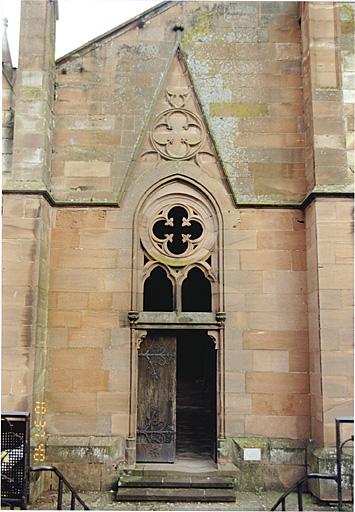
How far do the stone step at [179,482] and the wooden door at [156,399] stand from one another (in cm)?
55

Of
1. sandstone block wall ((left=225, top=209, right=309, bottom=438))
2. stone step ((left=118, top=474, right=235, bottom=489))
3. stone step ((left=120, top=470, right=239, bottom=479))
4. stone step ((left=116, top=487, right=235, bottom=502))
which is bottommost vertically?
stone step ((left=116, top=487, right=235, bottom=502))

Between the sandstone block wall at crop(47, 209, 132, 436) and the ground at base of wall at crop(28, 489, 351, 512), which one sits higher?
the sandstone block wall at crop(47, 209, 132, 436)

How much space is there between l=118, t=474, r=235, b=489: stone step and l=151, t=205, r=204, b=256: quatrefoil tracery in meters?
3.29

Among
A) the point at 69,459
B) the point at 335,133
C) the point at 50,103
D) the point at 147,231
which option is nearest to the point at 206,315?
the point at 147,231

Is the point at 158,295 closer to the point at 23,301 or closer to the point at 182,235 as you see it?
the point at 182,235

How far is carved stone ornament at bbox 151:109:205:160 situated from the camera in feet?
28.1

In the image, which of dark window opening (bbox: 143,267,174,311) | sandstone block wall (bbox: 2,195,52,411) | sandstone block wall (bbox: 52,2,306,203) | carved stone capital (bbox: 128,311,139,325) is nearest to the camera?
sandstone block wall (bbox: 2,195,52,411)

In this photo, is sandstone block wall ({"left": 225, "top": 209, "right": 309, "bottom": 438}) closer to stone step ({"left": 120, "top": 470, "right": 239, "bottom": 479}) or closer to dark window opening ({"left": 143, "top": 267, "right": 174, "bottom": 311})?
stone step ({"left": 120, "top": 470, "right": 239, "bottom": 479})

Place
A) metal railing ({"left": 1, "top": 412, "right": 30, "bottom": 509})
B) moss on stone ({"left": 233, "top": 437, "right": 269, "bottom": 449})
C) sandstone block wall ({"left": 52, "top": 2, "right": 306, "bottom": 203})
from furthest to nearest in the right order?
sandstone block wall ({"left": 52, "top": 2, "right": 306, "bottom": 203}), moss on stone ({"left": 233, "top": 437, "right": 269, "bottom": 449}), metal railing ({"left": 1, "top": 412, "right": 30, "bottom": 509})

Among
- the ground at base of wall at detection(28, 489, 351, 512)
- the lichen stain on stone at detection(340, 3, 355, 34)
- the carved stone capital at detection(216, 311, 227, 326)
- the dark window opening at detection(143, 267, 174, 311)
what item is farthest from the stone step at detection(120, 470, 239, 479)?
the lichen stain on stone at detection(340, 3, 355, 34)

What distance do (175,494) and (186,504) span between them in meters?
0.22

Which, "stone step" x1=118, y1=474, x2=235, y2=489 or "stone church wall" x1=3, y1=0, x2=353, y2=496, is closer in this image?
"stone step" x1=118, y1=474, x2=235, y2=489

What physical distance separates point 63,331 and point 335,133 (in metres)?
5.08

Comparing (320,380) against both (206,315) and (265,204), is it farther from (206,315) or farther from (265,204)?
(265,204)
